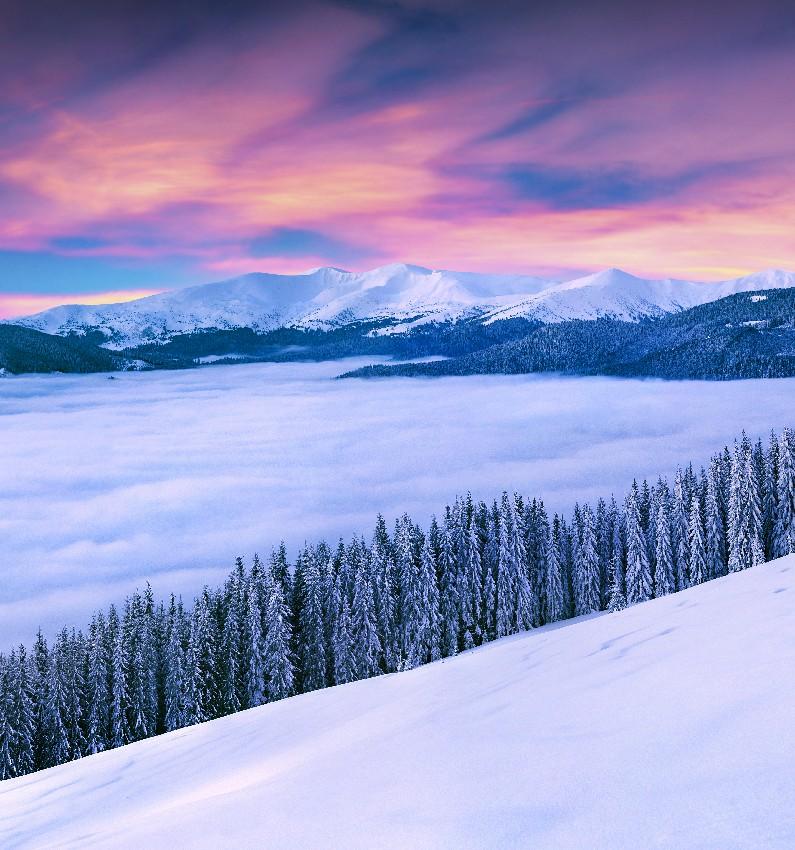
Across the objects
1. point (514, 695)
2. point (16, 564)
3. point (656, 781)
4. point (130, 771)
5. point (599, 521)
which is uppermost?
point (656, 781)

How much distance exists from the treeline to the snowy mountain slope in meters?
32.7

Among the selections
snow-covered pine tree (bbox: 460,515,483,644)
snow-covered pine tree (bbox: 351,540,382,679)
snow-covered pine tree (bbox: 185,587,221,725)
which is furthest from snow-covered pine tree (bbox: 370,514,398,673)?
snow-covered pine tree (bbox: 185,587,221,725)

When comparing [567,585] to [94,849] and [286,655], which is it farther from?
[94,849]

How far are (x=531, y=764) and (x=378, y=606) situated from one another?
52651 millimetres

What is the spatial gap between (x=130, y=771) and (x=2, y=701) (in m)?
41.8

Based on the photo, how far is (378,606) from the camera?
57.7 meters

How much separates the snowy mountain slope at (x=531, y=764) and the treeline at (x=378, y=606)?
3275 centimetres

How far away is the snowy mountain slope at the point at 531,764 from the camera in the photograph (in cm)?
521

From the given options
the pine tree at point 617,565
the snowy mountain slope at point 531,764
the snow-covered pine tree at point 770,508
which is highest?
the snowy mountain slope at point 531,764

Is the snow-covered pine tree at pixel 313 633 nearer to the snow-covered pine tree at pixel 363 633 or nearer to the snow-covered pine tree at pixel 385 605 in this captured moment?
the snow-covered pine tree at pixel 363 633

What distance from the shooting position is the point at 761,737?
5.87m

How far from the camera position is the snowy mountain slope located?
5211 mm

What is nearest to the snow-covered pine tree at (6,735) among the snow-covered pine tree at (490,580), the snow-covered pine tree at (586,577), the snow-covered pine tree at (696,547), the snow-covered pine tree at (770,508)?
the snow-covered pine tree at (490,580)

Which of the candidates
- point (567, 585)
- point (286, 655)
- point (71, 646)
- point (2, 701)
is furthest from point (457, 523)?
point (2, 701)
